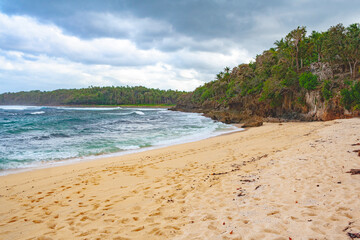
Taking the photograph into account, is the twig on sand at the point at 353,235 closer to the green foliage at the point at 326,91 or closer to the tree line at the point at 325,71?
the tree line at the point at 325,71

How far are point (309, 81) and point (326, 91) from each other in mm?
3302

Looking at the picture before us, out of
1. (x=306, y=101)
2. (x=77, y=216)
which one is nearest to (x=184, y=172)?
(x=77, y=216)

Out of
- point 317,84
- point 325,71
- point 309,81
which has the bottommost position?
point 317,84

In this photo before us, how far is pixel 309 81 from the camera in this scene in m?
22.8

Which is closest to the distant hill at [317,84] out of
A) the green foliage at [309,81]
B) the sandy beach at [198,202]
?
the green foliage at [309,81]

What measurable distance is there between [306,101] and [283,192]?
24018 mm

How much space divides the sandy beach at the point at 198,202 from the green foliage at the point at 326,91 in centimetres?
1585

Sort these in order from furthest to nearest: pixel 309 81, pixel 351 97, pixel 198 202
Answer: pixel 309 81
pixel 351 97
pixel 198 202

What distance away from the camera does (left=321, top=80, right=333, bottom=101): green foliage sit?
1977cm

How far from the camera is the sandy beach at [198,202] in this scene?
302 cm

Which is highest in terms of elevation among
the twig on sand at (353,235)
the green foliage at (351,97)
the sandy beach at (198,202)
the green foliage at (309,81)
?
the green foliage at (309,81)

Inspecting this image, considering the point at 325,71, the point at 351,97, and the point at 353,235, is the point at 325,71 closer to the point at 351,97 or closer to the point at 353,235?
the point at 351,97

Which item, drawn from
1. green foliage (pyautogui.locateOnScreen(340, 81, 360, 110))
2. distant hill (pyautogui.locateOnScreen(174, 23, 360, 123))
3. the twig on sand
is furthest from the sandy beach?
distant hill (pyautogui.locateOnScreen(174, 23, 360, 123))

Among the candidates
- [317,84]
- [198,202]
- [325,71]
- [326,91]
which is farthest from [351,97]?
[198,202]
